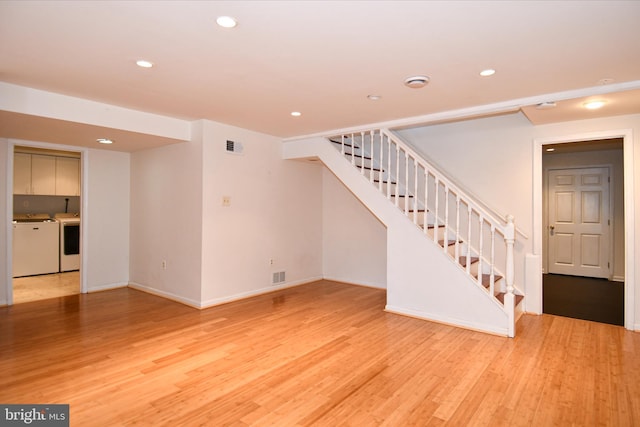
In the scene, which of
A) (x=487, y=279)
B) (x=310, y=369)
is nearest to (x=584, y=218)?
(x=487, y=279)

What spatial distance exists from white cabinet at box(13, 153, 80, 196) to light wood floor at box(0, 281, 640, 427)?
10.4 ft

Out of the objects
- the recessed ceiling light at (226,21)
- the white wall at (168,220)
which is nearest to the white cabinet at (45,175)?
the white wall at (168,220)

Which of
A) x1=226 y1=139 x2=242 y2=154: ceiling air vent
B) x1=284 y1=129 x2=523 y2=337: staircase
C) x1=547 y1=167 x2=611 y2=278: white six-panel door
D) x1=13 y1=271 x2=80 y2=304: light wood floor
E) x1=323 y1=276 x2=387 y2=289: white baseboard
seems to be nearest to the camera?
x1=284 y1=129 x2=523 y2=337: staircase

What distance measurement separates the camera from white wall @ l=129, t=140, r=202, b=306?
183 inches

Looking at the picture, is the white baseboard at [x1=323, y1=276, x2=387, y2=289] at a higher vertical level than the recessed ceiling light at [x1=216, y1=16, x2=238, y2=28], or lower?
lower

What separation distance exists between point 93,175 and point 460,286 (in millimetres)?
5440

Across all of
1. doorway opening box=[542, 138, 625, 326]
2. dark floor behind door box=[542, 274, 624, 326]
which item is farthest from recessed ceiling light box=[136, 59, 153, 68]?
doorway opening box=[542, 138, 625, 326]

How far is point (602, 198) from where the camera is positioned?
632 cm

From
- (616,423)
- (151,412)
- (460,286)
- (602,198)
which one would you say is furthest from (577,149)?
(151,412)

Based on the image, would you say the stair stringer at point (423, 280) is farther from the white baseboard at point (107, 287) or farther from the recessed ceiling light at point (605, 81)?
the white baseboard at point (107, 287)

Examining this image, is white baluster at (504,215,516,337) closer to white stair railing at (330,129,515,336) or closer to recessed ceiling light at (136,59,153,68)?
white stair railing at (330,129,515,336)

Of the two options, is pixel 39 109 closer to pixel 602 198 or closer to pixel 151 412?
pixel 151 412

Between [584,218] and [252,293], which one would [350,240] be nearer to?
[252,293]

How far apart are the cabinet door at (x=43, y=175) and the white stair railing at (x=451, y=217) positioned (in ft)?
18.1
